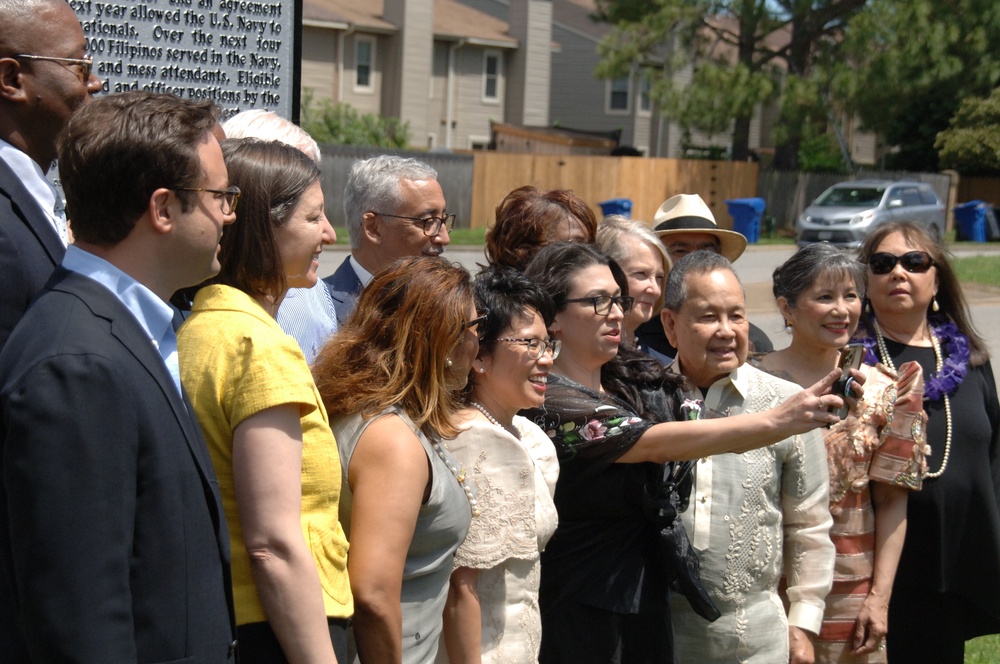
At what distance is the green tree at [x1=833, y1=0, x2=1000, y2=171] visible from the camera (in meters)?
29.0

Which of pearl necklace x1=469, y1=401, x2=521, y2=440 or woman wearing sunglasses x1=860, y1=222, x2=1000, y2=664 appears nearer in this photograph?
pearl necklace x1=469, y1=401, x2=521, y2=440

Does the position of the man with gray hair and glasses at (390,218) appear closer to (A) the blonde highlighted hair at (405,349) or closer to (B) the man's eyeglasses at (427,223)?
(B) the man's eyeglasses at (427,223)

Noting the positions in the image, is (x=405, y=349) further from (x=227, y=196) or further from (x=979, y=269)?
(x=979, y=269)

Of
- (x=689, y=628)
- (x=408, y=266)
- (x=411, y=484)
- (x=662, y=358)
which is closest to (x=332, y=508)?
(x=411, y=484)

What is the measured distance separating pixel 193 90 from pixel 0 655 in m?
2.89

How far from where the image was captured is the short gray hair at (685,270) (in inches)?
154

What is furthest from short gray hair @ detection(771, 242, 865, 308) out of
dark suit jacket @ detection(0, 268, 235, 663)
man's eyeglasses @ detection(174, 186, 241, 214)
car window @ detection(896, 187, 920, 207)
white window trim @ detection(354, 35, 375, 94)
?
white window trim @ detection(354, 35, 375, 94)

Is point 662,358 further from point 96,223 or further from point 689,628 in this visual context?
point 96,223

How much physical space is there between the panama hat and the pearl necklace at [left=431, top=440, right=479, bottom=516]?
2710 millimetres

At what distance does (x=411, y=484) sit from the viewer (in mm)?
2621

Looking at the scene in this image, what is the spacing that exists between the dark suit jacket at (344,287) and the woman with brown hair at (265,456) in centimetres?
164

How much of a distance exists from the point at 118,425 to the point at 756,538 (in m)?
2.44

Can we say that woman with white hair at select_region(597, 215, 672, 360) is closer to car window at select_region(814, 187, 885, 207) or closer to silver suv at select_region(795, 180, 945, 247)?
silver suv at select_region(795, 180, 945, 247)

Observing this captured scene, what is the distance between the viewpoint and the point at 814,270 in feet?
13.5
